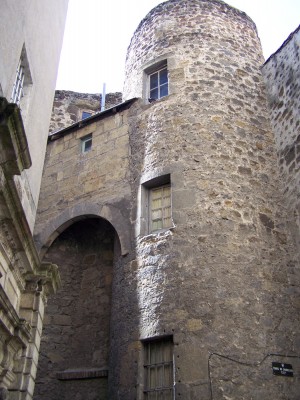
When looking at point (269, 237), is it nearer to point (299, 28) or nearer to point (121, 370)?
point (121, 370)

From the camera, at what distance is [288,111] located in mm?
9586

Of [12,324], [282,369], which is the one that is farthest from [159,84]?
[12,324]

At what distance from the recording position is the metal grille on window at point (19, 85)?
21.5ft

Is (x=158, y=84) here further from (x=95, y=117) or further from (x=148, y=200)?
(x=148, y=200)

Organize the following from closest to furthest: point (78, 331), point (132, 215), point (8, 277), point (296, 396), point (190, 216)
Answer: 1. point (8, 277)
2. point (296, 396)
3. point (190, 216)
4. point (132, 215)
5. point (78, 331)

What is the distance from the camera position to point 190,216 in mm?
8320

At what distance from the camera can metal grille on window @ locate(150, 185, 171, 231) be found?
8680 millimetres

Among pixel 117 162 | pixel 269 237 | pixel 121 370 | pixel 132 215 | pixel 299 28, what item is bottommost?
pixel 121 370

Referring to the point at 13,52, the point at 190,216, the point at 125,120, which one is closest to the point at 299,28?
the point at 125,120

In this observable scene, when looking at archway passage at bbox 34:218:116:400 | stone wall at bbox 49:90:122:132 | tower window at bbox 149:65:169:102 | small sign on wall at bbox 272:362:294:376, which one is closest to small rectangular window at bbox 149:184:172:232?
archway passage at bbox 34:218:116:400

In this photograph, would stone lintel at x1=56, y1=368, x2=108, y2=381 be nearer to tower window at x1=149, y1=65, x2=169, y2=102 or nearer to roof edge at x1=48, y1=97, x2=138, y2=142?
roof edge at x1=48, y1=97, x2=138, y2=142

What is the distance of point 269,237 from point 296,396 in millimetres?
2634

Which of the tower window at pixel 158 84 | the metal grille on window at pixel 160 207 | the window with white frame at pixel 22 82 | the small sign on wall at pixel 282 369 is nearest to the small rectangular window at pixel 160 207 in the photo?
the metal grille on window at pixel 160 207

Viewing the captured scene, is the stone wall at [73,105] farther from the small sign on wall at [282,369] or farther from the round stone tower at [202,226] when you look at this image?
the small sign on wall at [282,369]
